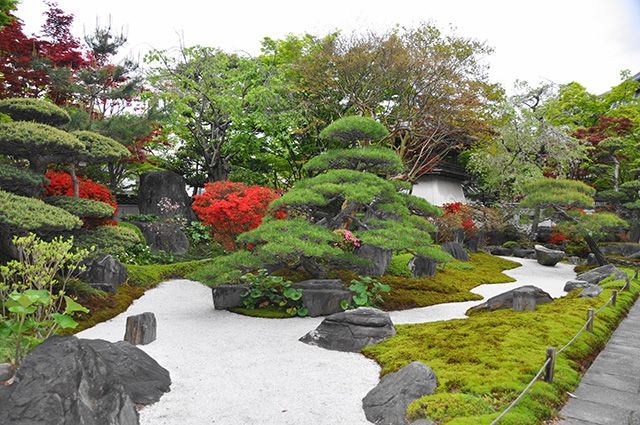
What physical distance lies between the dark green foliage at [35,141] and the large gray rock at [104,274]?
8.66 ft

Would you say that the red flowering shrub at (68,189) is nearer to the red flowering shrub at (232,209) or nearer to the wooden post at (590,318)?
the red flowering shrub at (232,209)

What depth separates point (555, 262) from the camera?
64.0 feet

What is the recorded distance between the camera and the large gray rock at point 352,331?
273 inches

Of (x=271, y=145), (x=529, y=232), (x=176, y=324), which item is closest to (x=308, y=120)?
(x=271, y=145)

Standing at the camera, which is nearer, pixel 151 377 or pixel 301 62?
pixel 151 377

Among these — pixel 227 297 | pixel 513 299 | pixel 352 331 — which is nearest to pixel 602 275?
pixel 513 299

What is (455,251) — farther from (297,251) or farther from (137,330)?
(137,330)

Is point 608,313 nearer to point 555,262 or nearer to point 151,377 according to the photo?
point 151,377

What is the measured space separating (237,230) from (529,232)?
19.1 metres

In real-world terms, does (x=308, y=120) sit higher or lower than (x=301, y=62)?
lower

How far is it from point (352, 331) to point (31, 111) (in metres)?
7.59

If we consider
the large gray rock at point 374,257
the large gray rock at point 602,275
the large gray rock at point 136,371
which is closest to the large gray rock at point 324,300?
the large gray rock at point 374,257

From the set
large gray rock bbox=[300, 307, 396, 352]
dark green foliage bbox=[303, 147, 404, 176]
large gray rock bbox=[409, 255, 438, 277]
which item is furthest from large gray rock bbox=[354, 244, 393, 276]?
large gray rock bbox=[300, 307, 396, 352]

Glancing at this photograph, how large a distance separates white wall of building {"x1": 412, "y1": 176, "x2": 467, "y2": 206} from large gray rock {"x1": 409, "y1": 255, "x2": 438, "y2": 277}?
538 inches
